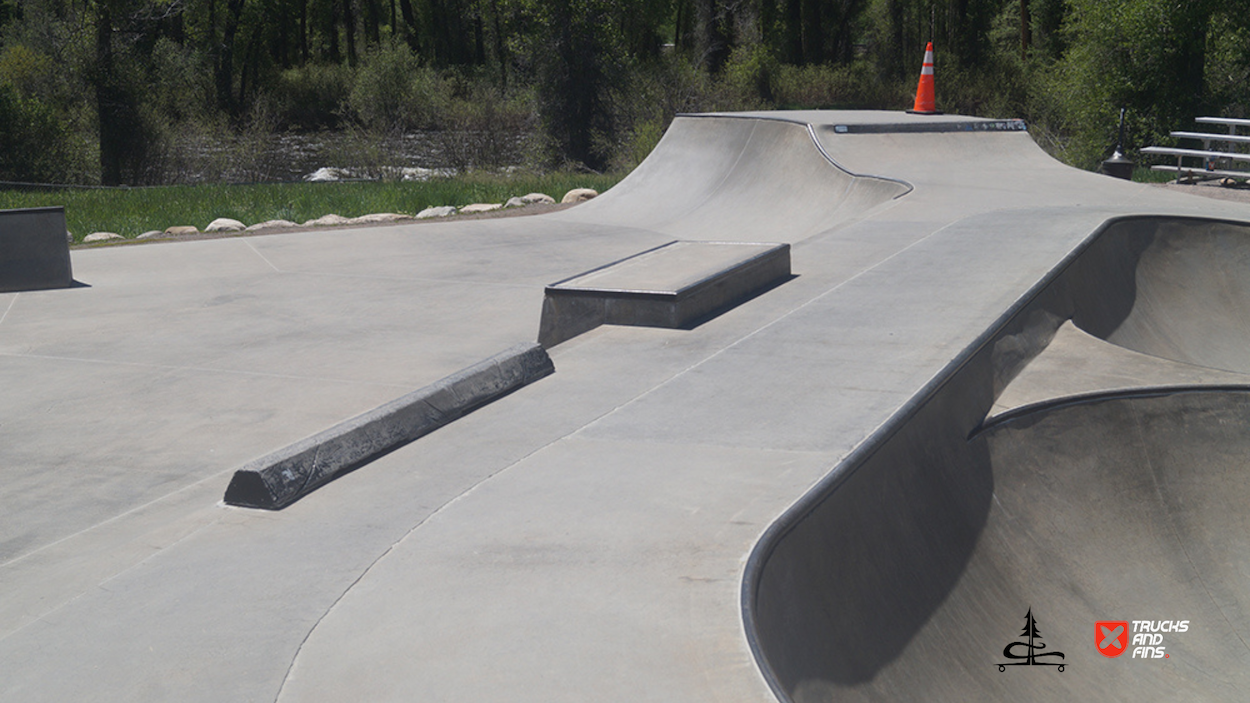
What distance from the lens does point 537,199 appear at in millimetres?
16141

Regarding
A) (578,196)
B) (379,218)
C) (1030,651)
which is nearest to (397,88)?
(578,196)

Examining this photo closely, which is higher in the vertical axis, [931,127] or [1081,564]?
[931,127]

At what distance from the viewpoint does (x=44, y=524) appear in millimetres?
4059

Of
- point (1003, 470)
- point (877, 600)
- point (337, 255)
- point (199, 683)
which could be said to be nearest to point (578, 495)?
point (877, 600)

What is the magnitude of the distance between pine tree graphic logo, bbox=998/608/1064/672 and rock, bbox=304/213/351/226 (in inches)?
461

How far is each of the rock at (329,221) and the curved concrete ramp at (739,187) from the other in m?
3.24

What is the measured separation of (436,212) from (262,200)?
334 cm

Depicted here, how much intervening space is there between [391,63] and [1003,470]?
3500cm

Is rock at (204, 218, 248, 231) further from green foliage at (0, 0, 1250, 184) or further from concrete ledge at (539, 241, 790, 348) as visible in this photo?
green foliage at (0, 0, 1250, 184)

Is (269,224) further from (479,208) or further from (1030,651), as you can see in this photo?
(1030,651)

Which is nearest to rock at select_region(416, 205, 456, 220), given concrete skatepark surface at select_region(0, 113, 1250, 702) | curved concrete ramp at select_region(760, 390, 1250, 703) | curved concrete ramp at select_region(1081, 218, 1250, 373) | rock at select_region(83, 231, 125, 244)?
rock at select_region(83, 231, 125, 244)

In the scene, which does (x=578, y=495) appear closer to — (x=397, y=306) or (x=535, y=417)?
(x=535, y=417)

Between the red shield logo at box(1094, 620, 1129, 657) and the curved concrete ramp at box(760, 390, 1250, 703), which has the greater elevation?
the curved concrete ramp at box(760, 390, 1250, 703)

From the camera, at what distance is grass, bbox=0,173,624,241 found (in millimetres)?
14273
